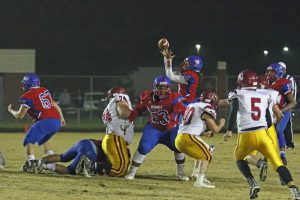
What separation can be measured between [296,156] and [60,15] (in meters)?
42.8

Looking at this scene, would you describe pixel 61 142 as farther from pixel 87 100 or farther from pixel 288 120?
pixel 87 100

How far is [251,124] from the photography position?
30.3 ft

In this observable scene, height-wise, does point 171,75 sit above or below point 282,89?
above

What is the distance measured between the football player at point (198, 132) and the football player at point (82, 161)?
1.42m

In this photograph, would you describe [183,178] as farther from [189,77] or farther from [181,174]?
[189,77]

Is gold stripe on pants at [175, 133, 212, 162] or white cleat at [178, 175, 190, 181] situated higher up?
gold stripe on pants at [175, 133, 212, 162]

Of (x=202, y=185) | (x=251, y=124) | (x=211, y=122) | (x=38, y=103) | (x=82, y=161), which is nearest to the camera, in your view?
(x=251, y=124)

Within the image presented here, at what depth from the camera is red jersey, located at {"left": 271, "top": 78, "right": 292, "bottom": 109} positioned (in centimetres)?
1263

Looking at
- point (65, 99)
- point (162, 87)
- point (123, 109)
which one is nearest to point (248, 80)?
point (162, 87)

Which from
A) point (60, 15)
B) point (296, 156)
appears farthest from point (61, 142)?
point (60, 15)

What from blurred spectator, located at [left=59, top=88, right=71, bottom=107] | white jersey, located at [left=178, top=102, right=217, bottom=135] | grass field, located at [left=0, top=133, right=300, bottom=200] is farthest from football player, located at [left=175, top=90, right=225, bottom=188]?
blurred spectator, located at [left=59, top=88, right=71, bottom=107]

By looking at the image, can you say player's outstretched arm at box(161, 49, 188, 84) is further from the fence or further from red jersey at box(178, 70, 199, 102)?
the fence

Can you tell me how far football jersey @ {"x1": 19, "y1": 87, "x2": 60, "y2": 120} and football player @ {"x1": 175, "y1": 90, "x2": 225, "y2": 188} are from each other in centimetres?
257

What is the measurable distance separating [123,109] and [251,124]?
2667 millimetres
